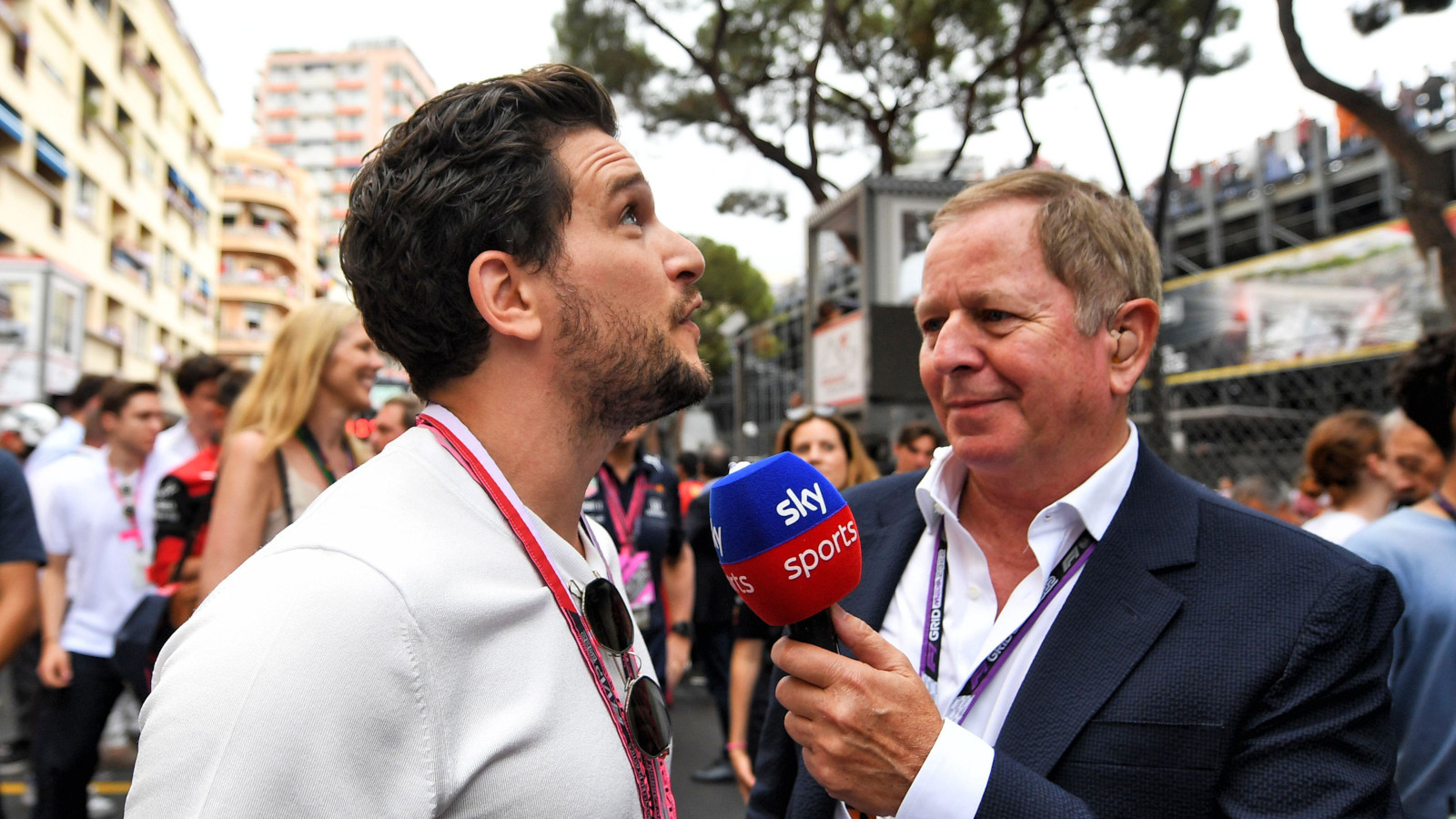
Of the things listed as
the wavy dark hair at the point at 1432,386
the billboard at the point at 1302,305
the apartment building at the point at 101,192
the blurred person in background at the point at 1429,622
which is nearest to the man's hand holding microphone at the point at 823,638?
the blurred person in background at the point at 1429,622

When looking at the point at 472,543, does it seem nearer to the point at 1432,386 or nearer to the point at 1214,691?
the point at 1214,691

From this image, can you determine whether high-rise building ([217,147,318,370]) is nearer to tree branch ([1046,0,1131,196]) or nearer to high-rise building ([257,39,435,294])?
high-rise building ([257,39,435,294])

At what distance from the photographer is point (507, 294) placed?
4.83ft

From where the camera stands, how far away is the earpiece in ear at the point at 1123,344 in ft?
6.39

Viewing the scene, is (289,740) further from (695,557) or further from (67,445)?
(67,445)

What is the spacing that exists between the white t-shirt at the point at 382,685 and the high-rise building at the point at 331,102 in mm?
107919

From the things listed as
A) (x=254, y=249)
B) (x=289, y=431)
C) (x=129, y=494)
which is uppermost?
(x=254, y=249)

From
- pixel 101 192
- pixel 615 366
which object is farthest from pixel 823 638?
pixel 101 192

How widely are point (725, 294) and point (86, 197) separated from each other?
18.7 m

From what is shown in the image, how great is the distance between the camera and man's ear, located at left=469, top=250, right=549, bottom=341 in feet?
4.73

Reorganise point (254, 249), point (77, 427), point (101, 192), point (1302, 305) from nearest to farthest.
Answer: point (77, 427) → point (1302, 305) → point (101, 192) → point (254, 249)

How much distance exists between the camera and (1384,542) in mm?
2428

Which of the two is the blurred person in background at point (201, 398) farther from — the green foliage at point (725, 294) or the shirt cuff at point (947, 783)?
the green foliage at point (725, 294)

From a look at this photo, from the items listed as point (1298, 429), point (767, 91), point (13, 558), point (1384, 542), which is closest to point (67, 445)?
point (13, 558)
